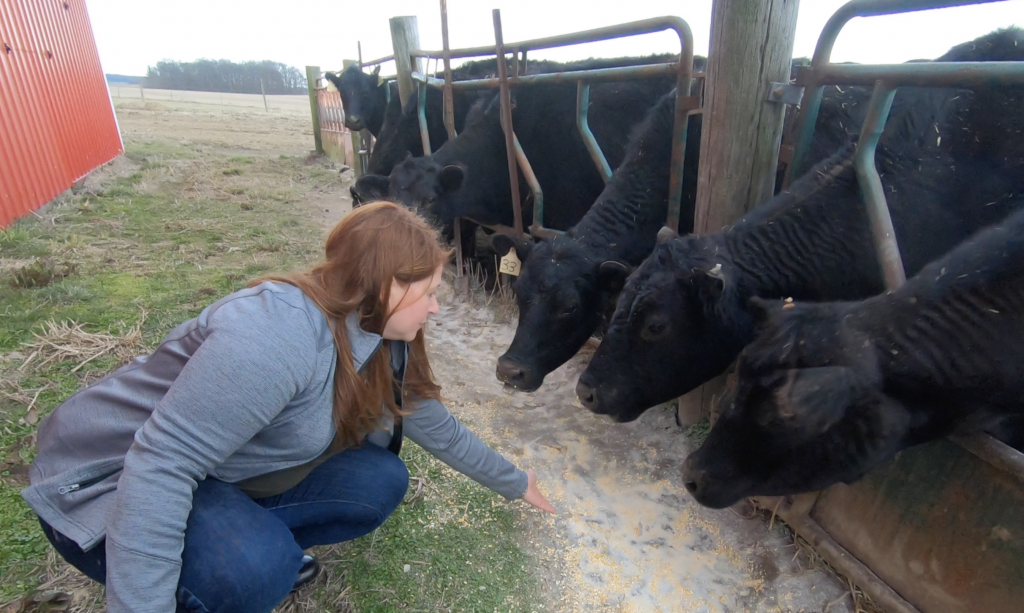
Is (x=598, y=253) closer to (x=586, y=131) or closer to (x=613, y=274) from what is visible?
(x=613, y=274)

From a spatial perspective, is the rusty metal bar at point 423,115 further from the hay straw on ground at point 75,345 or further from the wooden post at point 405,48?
the hay straw on ground at point 75,345

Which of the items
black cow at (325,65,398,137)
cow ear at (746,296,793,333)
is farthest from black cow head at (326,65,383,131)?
cow ear at (746,296,793,333)

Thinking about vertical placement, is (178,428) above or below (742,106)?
below

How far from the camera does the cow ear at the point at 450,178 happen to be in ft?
18.1

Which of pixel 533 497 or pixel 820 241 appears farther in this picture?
pixel 820 241

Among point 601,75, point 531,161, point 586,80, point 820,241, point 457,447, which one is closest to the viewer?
point 457,447

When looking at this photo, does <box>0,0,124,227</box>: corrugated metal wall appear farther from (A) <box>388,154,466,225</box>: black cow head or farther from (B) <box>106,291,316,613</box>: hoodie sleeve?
(B) <box>106,291,316,613</box>: hoodie sleeve

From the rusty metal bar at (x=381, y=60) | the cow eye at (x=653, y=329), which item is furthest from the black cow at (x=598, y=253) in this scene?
the rusty metal bar at (x=381, y=60)

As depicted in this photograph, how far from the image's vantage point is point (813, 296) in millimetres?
2703

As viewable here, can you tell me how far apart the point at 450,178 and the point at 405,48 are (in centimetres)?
280

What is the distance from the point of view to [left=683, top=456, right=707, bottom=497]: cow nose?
216cm

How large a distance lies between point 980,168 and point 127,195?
33.4 feet

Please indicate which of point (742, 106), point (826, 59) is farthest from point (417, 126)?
point (826, 59)

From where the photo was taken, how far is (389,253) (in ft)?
5.73
